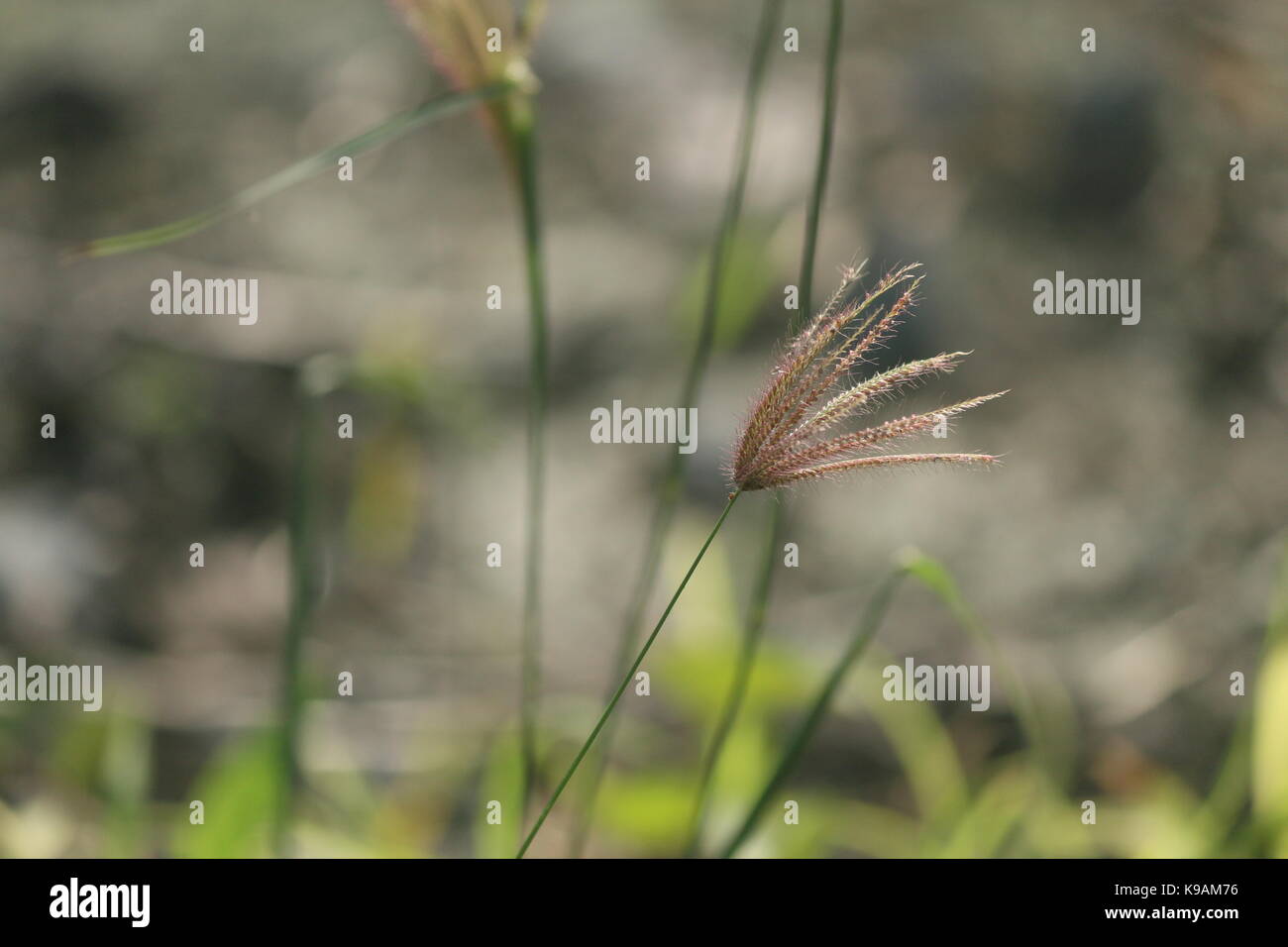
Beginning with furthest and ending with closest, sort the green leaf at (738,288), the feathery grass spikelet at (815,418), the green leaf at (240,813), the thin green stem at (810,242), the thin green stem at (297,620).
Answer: the green leaf at (738,288)
the green leaf at (240,813)
the thin green stem at (297,620)
the thin green stem at (810,242)
the feathery grass spikelet at (815,418)

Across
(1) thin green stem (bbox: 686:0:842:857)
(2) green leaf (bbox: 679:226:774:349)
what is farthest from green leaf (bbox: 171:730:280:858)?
(2) green leaf (bbox: 679:226:774:349)

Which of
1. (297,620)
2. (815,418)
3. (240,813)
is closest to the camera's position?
(815,418)

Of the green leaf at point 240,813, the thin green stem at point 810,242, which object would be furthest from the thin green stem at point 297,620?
the thin green stem at point 810,242

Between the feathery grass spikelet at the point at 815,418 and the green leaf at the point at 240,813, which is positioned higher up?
the feathery grass spikelet at the point at 815,418

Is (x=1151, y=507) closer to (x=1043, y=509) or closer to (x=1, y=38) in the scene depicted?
(x=1043, y=509)

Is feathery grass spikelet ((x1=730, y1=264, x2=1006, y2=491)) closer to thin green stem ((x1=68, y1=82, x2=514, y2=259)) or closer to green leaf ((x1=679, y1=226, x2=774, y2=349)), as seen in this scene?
thin green stem ((x1=68, y1=82, x2=514, y2=259))

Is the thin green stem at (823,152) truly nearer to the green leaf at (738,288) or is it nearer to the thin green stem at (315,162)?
the thin green stem at (315,162)

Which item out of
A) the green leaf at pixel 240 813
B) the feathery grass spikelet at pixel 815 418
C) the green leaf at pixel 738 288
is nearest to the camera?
the feathery grass spikelet at pixel 815 418

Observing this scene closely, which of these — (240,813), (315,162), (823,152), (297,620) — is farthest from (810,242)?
(240,813)

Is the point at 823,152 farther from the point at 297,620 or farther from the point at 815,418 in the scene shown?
the point at 297,620

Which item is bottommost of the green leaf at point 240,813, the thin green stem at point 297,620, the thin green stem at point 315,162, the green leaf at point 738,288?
the green leaf at point 240,813

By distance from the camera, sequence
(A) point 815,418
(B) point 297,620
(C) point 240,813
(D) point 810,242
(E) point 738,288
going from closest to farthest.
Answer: (A) point 815,418
(D) point 810,242
(B) point 297,620
(C) point 240,813
(E) point 738,288
